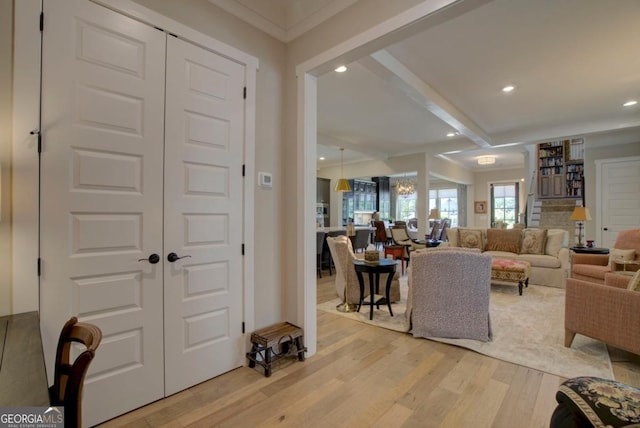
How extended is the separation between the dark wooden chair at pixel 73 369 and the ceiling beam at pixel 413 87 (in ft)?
10.2

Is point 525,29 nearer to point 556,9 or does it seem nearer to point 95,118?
point 556,9

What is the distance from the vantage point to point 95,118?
1786 mm

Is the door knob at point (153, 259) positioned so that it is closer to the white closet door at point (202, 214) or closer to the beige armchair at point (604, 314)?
the white closet door at point (202, 214)

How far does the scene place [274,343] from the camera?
2350mm

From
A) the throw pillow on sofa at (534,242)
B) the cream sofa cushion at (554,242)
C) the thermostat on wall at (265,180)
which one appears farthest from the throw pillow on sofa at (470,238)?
the thermostat on wall at (265,180)

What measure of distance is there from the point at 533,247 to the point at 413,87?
4120 millimetres

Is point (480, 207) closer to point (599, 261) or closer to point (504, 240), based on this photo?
point (504, 240)

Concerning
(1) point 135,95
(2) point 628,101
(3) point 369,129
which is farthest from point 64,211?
(2) point 628,101

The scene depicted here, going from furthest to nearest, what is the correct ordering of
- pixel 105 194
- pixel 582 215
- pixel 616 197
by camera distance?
pixel 616 197, pixel 582 215, pixel 105 194

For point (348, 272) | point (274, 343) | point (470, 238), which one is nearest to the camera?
point (274, 343)

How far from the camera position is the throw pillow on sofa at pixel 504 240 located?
5.88m

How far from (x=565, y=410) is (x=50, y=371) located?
2.62 m

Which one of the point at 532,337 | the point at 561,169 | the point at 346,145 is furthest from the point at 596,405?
the point at 561,169

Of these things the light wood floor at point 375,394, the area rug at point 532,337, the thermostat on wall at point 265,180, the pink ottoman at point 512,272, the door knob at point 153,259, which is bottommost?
the light wood floor at point 375,394
